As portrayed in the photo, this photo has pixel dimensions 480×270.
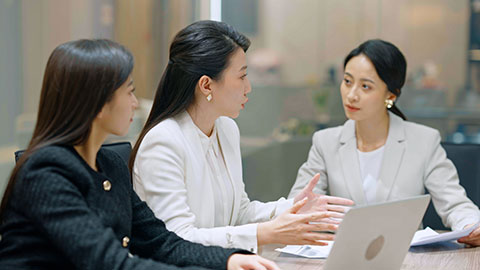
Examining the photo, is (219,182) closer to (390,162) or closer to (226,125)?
(226,125)

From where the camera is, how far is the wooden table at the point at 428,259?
Answer: 1927mm

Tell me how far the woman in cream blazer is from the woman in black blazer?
0.28m

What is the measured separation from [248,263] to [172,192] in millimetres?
442

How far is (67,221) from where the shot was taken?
136 centimetres

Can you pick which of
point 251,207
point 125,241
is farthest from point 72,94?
point 251,207

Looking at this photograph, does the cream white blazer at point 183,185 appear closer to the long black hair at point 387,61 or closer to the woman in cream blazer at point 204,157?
the woman in cream blazer at point 204,157

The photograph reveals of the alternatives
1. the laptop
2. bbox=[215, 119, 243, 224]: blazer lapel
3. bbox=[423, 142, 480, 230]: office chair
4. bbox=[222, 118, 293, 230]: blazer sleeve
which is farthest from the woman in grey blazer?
the laptop

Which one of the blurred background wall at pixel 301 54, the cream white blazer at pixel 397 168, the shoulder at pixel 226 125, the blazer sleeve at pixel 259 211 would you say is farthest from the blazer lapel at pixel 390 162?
the blurred background wall at pixel 301 54

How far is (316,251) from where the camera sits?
6.72 feet

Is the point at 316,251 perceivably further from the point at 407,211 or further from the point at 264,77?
the point at 264,77

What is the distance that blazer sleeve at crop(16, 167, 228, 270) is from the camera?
1354mm

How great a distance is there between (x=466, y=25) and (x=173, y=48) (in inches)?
95.9

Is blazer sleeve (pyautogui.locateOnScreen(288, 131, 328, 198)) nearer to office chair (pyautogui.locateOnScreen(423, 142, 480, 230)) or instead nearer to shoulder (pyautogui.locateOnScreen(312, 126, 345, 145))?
shoulder (pyautogui.locateOnScreen(312, 126, 345, 145))

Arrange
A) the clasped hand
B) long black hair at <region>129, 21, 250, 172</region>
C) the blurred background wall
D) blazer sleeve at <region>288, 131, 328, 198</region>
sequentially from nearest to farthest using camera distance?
the clasped hand
long black hair at <region>129, 21, 250, 172</region>
blazer sleeve at <region>288, 131, 328, 198</region>
the blurred background wall
